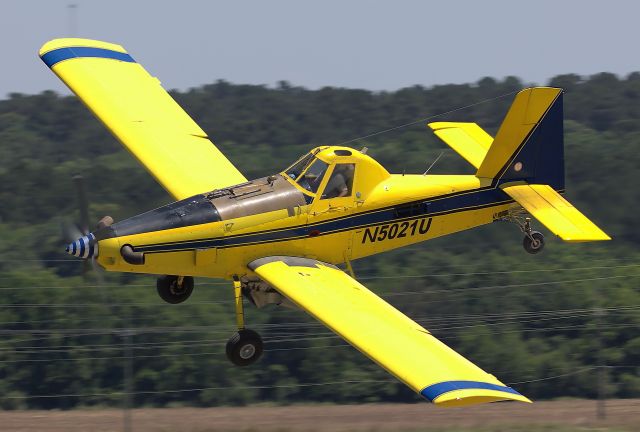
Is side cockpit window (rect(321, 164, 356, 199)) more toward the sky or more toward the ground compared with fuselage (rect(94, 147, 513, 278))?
more toward the sky

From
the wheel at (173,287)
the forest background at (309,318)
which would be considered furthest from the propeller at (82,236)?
the forest background at (309,318)

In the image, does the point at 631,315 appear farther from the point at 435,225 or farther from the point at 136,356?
the point at 435,225

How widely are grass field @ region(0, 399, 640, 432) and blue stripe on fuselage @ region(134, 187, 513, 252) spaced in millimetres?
6981

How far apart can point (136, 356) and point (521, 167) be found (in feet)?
79.8

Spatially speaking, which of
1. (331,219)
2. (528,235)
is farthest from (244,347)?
(528,235)

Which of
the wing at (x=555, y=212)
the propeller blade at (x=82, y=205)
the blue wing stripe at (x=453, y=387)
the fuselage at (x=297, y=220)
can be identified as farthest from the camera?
the wing at (x=555, y=212)

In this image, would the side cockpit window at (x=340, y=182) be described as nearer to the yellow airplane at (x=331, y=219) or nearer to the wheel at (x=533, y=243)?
the yellow airplane at (x=331, y=219)

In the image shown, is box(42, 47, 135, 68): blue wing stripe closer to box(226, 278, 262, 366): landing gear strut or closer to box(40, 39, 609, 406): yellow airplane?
box(40, 39, 609, 406): yellow airplane

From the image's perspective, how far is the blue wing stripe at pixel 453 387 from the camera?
1758 centimetres

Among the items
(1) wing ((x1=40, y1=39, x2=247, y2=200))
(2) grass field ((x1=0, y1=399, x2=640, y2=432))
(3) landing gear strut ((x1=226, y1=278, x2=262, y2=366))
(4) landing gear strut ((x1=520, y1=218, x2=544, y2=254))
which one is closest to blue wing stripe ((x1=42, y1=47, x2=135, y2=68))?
(1) wing ((x1=40, y1=39, x2=247, y2=200))

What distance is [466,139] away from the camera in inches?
1011

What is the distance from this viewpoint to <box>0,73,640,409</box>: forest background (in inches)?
1639

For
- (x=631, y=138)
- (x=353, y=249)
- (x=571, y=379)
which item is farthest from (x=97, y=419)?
(x=631, y=138)

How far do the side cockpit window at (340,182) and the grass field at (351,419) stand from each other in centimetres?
813
